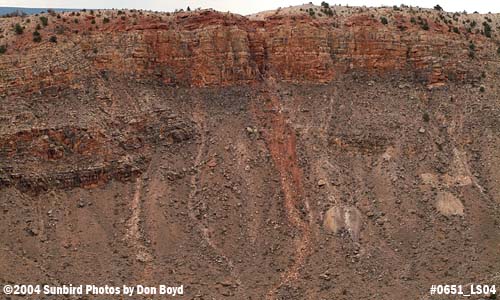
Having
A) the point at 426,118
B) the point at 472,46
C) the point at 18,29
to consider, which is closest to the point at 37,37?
the point at 18,29

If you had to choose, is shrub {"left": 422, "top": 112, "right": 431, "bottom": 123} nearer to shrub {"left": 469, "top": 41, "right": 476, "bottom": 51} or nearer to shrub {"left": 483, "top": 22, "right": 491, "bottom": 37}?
shrub {"left": 469, "top": 41, "right": 476, "bottom": 51}

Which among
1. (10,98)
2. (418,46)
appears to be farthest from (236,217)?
(418,46)

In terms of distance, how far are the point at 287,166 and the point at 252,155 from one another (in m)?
1.90

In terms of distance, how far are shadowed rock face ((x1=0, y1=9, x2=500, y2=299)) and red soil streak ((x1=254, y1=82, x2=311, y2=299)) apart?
10 centimetres

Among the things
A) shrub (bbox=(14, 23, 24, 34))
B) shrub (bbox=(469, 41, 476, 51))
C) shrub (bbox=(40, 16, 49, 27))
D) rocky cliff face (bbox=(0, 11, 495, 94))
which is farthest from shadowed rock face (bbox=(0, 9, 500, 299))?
shrub (bbox=(40, 16, 49, 27))

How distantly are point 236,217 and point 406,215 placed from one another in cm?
824

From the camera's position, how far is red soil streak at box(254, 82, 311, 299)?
111 ft

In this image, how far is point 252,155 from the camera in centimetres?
3784

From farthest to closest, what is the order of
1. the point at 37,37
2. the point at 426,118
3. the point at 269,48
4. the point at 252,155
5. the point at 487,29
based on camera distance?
the point at 487,29, the point at 269,48, the point at 426,118, the point at 37,37, the point at 252,155

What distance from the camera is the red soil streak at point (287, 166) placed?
33.9 metres

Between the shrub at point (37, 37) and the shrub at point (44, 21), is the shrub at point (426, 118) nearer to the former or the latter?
the shrub at point (37, 37)

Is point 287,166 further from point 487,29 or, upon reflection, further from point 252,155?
point 487,29

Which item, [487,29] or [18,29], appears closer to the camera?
[18,29]

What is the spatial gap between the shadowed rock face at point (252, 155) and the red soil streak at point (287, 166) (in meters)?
0.10
